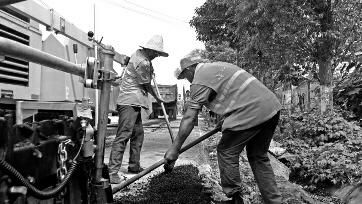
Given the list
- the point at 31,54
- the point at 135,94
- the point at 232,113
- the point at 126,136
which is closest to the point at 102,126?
the point at 31,54

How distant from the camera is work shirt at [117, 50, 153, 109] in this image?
541cm

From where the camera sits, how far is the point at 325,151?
7203 mm

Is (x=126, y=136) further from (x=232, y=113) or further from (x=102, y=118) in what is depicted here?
(x=102, y=118)

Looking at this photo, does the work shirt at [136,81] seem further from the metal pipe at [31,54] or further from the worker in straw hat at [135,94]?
the metal pipe at [31,54]

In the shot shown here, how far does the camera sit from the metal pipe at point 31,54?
69.1 inches

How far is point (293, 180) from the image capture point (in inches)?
284

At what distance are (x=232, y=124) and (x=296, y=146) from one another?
522 centimetres

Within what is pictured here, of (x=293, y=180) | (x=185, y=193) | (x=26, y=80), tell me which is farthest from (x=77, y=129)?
(x=293, y=180)

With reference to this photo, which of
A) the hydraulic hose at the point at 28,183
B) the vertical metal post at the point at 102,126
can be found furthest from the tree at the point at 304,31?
the hydraulic hose at the point at 28,183

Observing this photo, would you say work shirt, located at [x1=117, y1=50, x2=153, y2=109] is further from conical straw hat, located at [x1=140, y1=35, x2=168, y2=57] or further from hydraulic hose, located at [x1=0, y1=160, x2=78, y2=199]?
hydraulic hose, located at [x1=0, y1=160, x2=78, y2=199]

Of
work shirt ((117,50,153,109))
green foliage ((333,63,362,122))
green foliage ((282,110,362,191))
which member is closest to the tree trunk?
green foliage ((282,110,362,191))

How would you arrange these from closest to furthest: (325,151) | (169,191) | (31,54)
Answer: (31,54), (169,191), (325,151)

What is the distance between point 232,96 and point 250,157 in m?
0.72

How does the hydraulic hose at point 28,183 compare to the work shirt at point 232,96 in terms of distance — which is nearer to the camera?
the hydraulic hose at point 28,183
